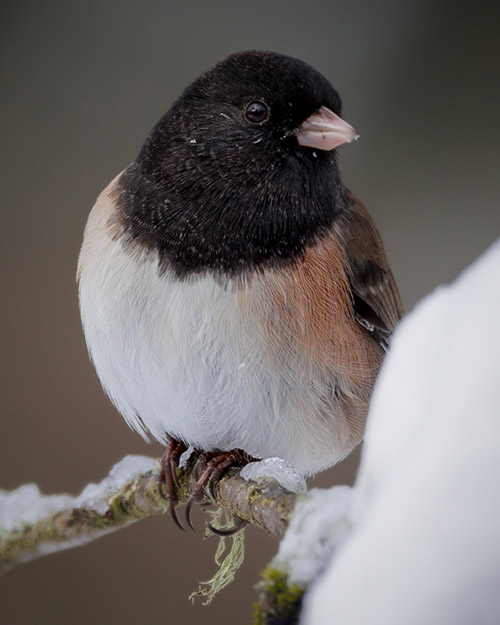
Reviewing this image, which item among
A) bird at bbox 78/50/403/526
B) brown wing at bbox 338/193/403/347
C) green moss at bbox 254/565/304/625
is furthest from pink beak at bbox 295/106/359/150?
green moss at bbox 254/565/304/625

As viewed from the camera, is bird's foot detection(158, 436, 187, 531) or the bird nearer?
the bird

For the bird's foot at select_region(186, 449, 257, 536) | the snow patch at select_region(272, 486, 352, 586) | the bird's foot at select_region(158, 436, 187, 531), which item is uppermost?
the snow patch at select_region(272, 486, 352, 586)

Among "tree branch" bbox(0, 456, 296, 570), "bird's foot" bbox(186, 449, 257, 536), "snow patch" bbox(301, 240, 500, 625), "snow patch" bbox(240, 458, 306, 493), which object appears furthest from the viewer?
"tree branch" bbox(0, 456, 296, 570)

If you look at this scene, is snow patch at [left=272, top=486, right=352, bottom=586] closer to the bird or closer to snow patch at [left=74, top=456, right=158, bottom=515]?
the bird

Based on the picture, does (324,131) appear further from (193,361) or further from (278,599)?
(278,599)

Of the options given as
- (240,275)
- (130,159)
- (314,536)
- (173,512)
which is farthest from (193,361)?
(130,159)

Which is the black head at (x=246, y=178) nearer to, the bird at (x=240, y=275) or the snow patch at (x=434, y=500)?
the bird at (x=240, y=275)
